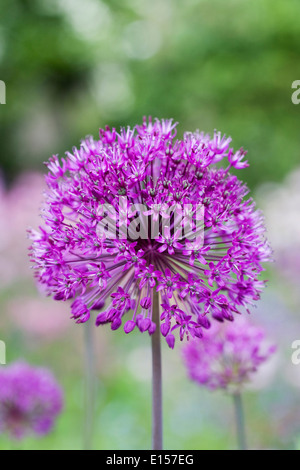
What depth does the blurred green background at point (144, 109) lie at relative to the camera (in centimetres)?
441

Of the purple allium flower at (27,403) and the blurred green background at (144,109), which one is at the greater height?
the blurred green background at (144,109)

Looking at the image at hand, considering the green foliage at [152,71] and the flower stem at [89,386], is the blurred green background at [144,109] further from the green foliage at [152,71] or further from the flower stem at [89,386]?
the flower stem at [89,386]

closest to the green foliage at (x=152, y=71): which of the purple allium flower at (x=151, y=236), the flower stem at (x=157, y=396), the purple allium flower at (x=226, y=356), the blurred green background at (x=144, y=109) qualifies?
the blurred green background at (x=144, y=109)

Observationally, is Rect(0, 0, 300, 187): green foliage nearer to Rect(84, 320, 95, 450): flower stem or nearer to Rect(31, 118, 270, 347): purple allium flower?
Rect(84, 320, 95, 450): flower stem

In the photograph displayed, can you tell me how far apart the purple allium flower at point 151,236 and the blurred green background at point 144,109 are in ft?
5.42

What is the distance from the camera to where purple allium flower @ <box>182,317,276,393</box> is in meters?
2.48

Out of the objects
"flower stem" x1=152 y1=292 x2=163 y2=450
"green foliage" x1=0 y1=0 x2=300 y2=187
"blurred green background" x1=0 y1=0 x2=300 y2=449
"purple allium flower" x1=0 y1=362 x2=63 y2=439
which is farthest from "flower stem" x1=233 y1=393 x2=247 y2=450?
"green foliage" x1=0 y1=0 x2=300 y2=187

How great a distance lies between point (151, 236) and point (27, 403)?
1410 mm

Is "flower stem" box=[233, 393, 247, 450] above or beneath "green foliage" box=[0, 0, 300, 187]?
beneath

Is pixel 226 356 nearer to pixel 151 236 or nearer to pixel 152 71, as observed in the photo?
pixel 151 236

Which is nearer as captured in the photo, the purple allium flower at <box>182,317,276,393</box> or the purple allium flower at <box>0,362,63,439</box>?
the purple allium flower at <box>182,317,276,393</box>

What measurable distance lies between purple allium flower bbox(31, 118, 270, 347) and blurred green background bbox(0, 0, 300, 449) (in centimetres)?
165

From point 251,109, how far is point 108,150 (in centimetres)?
1250
